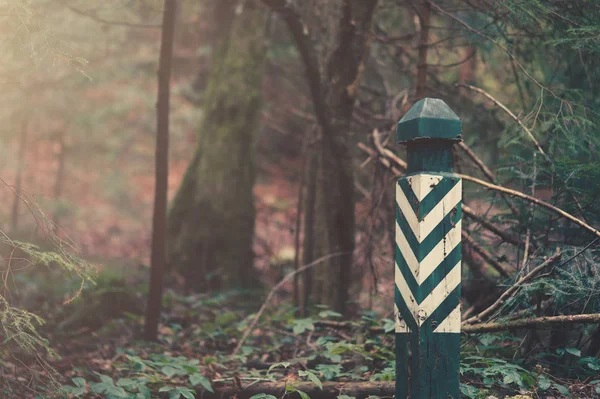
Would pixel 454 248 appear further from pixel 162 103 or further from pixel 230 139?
pixel 230 139

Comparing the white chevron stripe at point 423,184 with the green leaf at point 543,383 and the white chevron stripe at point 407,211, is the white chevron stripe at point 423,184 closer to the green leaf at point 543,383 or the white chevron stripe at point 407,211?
the white chevron stripe at point 407,211

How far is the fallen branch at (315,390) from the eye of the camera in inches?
172

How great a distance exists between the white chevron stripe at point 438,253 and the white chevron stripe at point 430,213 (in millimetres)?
94

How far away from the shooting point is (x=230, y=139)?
1119cm

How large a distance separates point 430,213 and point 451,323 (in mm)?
608

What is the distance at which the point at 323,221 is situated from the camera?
24.9 feet

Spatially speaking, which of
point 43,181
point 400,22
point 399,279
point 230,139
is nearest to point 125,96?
point 43,181

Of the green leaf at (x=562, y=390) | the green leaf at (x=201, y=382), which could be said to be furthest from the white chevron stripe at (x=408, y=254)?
the green leaf at (x=201, y=382)

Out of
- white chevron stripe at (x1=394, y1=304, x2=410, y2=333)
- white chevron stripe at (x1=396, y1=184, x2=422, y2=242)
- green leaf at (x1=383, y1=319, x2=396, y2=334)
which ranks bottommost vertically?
green leaf at (x1=383, y1=319, x2=396, y2=334)

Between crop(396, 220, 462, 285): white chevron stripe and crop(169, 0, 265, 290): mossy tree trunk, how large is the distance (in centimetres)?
718

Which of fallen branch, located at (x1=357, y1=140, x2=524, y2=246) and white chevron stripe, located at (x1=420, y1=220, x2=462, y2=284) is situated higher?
fallen branch, located at (x1=357, y1=140, x2=524, y2=246)

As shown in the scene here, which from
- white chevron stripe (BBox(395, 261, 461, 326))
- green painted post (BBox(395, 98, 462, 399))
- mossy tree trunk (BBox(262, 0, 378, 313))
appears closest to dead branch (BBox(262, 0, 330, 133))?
mossy tree trunk (BBox(262, 0, 378, 313))

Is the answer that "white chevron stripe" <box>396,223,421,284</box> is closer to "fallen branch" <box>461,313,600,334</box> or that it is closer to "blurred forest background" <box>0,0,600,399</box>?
"blurred forest background" <box>0,0,600,399</box>

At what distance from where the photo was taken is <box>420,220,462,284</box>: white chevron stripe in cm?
339
